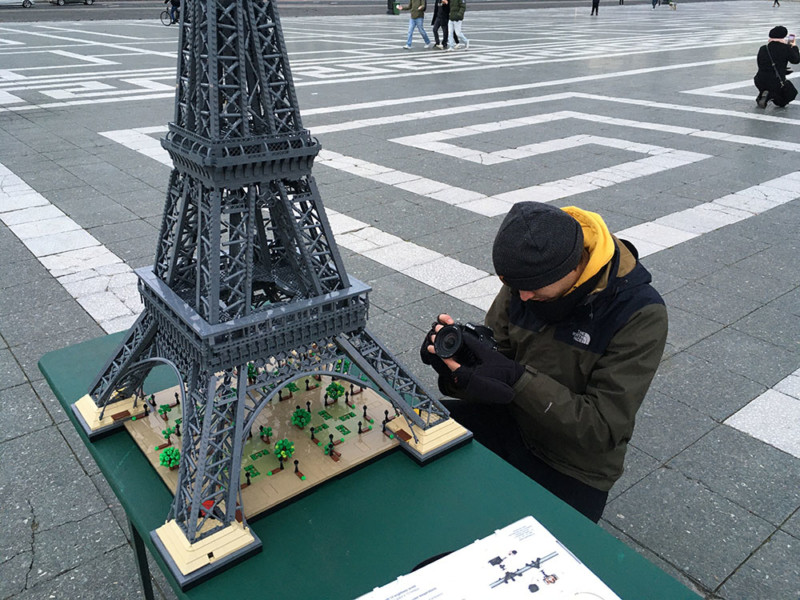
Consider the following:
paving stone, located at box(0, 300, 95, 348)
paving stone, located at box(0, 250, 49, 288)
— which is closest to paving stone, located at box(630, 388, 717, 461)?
paving stone, located at box(0, 300, 95, 348)

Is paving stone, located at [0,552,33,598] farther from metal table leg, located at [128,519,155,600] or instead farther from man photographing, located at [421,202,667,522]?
man photographing, located at [421,202,667,522]

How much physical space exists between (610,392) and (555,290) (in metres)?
0.57

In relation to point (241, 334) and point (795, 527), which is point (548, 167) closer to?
point (795, 527)

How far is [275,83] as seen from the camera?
2936 mm

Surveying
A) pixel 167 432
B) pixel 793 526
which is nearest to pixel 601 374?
pixel 793 526

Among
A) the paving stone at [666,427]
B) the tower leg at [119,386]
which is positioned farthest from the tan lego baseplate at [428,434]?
the paving stone at [666,427]

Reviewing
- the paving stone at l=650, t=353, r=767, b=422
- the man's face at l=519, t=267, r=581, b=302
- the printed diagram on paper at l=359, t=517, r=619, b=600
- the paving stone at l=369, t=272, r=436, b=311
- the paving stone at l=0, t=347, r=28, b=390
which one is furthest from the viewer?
the paving stone at l=369, t=272, r=436, b=311

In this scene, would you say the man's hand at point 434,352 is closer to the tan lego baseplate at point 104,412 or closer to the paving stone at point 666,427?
the tan lego baseplate at point 104,412

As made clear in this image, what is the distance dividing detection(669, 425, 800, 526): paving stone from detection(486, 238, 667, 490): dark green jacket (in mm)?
1623

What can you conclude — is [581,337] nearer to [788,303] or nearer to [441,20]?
[788,303]

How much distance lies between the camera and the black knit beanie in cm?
292

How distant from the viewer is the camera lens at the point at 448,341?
3.21 m

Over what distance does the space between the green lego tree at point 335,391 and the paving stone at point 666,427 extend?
2.55 meters

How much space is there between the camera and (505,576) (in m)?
2.24
